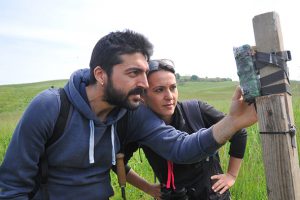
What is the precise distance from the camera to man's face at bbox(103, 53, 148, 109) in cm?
262

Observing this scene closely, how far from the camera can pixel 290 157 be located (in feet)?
6.32

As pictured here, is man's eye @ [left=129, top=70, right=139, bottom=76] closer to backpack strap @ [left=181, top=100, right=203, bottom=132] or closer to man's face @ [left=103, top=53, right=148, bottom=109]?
man's face @ [left=103, top=53, right=148, bottom=109]

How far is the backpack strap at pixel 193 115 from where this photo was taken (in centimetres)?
282

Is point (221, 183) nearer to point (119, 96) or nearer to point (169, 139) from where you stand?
point (169, 139)

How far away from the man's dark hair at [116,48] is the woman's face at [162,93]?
0.19 meters

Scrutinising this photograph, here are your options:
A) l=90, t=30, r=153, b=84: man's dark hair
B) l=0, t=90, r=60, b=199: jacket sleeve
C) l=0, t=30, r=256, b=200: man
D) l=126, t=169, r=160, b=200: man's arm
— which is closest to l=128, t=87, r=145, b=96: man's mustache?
l=0, t=30, r=256, b=200: man

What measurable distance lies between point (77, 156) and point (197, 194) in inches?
38.6

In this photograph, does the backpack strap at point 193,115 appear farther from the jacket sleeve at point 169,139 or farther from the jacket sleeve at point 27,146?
the jacket sleeve at point 27,146

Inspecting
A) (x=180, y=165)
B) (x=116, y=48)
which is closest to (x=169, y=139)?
(x=180, y=165)

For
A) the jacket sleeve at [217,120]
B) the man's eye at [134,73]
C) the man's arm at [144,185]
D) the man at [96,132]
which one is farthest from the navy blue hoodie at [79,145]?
the man's arm at [144,185]

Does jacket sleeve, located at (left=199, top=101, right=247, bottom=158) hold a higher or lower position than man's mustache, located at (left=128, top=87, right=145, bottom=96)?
lower

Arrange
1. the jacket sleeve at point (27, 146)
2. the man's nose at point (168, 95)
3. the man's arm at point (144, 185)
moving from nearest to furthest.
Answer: the jacket sleeve at point (27, 146)
the man's nose at point (168, 95)
the man's arm at point (144, 185)

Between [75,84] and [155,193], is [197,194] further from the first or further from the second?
[75,84]

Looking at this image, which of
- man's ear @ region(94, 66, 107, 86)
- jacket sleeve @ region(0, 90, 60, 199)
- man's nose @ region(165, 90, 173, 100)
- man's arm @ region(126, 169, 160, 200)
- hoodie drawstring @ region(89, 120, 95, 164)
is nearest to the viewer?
jacket sleeve @ region(0, 90, 60, 199)
